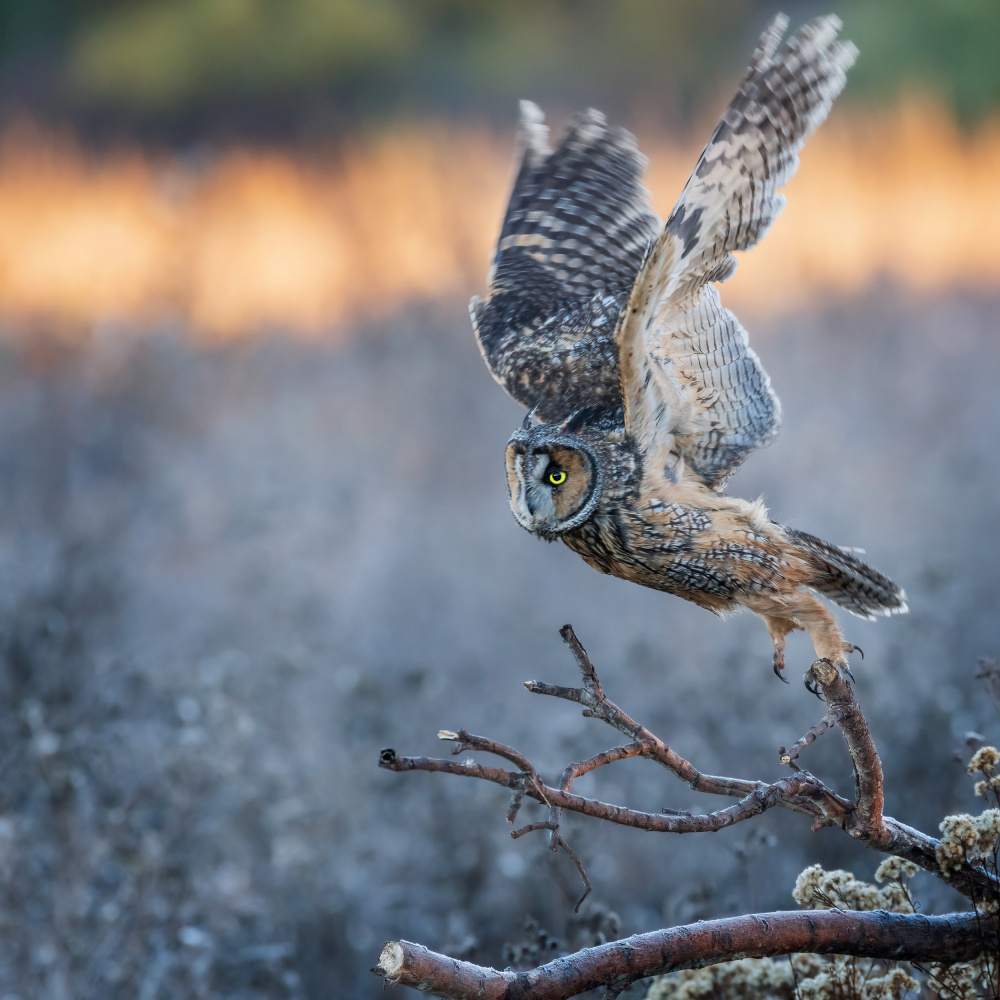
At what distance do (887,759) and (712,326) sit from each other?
2449mm

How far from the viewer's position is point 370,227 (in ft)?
23.2

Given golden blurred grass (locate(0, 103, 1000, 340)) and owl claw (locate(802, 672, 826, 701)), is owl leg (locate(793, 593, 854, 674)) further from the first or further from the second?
golden blurred grass (locate(0, 103, 1000, 340))

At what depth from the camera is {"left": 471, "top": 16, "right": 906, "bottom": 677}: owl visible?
188cm

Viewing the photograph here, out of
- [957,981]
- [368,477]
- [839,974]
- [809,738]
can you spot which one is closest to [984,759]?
[809,738]

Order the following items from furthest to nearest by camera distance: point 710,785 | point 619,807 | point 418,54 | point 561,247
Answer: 1. point 418,54
2. point 561,247
3. point 710,785
4. point 619,807

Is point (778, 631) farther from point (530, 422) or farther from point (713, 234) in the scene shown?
point (713, 234)

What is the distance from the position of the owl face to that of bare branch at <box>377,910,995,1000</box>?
75 cm

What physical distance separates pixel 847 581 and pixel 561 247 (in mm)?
1162

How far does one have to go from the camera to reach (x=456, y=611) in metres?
5.79

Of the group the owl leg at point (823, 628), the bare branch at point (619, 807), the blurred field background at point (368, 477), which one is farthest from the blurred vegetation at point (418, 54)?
the bare branch at point (619, 807)

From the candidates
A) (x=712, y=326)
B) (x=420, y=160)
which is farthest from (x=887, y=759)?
(x=420, y=160)

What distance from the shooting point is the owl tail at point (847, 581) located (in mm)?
2236

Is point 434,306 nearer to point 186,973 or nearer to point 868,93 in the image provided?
point 868,93

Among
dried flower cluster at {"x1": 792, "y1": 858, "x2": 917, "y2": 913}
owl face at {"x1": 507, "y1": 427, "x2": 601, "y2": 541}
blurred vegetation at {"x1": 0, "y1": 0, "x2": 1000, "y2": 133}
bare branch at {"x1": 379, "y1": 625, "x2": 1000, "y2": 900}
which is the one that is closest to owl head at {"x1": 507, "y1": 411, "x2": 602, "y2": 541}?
owl face at {"x1": 507, "y1": 427, "x2": 601, "y2": 541}
